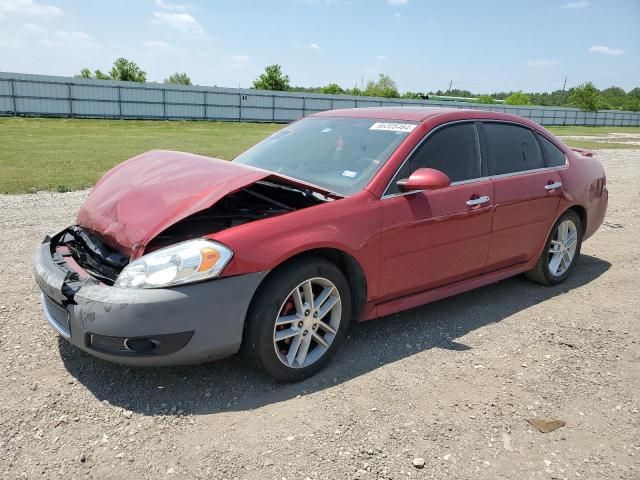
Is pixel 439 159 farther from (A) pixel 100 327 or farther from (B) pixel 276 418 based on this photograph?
(A) pixel 100 327

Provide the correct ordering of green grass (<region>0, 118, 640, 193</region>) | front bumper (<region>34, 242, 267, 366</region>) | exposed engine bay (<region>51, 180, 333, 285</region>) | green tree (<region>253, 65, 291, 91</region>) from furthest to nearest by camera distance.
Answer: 1. green tree (<region>253, 65, 291, 91</region>)
2. green grass (<region>0, 118, 640, 193</region>)
3. exposed engine bay (<region>51, 180, 333, 285</region>)
4. front bumper (<region>34, 242, 267, 366</region>)

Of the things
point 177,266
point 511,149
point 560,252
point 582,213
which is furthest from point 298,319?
point 582,213

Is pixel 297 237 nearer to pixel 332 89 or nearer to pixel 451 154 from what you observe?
pixel 451 154

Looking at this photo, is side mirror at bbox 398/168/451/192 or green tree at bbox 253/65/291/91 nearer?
side mirror at bbox 398/168/451/192

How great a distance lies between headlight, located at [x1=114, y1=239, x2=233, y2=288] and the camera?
9.23 ft

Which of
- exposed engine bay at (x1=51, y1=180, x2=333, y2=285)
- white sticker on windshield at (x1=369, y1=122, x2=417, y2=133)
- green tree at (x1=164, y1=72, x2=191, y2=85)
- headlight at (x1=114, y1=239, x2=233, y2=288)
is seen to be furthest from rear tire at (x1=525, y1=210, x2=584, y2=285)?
green tree at (x1=164, y1=72, x2=191, y2=85)

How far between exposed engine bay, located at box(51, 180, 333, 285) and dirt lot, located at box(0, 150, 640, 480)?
0.64 m

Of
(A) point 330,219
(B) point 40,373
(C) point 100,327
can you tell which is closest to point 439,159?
(A) point 330,219

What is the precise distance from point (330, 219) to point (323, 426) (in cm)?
122

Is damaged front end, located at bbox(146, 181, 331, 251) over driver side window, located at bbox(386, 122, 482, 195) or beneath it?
beneath

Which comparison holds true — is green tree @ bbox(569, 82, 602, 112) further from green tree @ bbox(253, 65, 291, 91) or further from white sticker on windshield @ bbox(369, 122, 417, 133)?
white sticker on windshield @ bbox(369, 122, 417, 133)

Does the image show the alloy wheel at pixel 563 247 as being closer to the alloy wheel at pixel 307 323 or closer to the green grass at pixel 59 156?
the alloy wheel at pixel 307 323

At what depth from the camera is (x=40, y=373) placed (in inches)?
128

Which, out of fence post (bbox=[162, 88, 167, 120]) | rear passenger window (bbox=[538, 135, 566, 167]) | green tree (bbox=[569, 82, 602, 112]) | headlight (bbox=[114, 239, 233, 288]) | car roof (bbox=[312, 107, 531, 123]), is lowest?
headlight (bbox=[114, 239, 233, 288])
